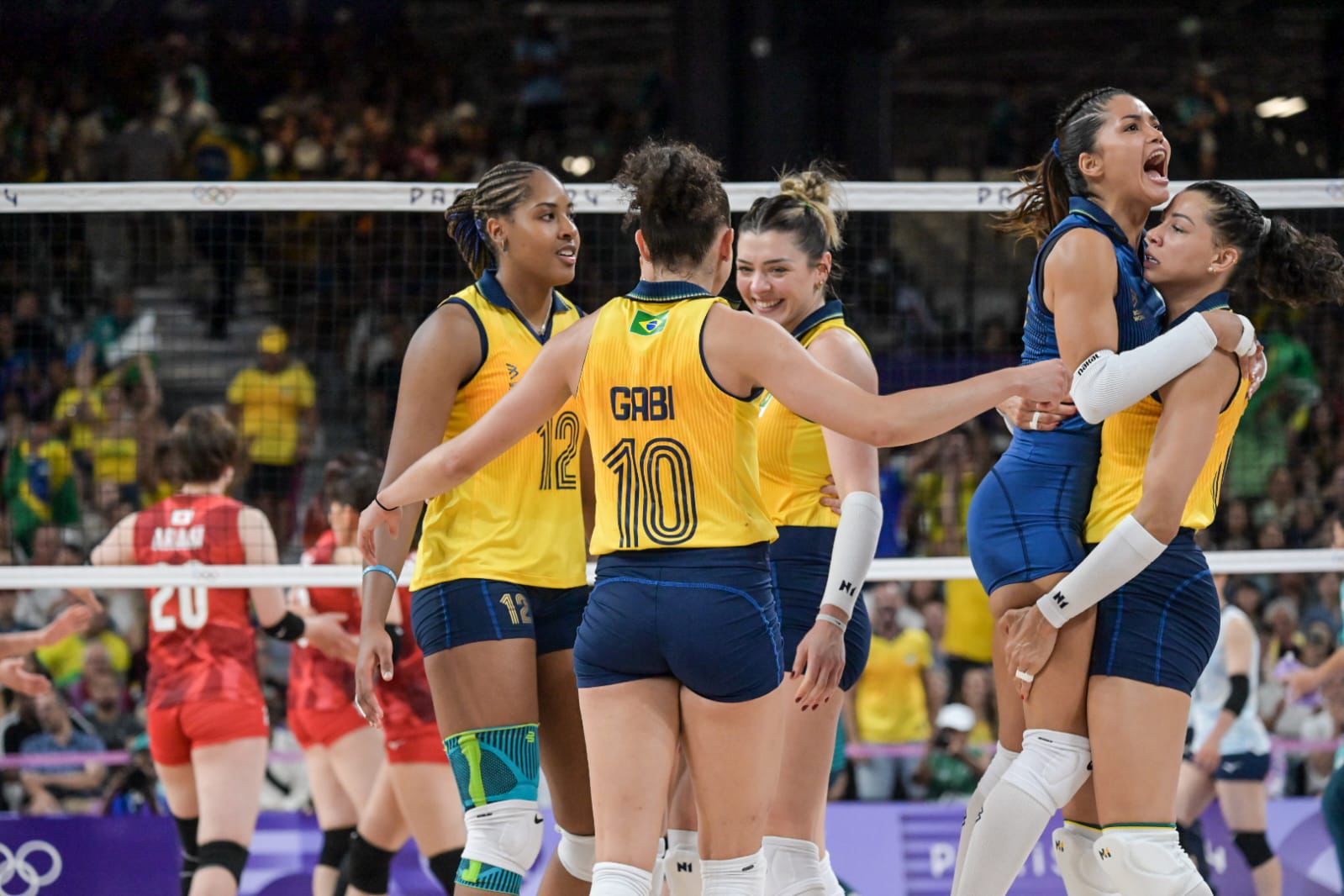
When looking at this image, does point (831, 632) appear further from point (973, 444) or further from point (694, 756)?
point (973, 444)

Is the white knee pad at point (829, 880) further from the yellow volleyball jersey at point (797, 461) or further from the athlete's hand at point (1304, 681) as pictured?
the athlete's hand at point (1304, 681)

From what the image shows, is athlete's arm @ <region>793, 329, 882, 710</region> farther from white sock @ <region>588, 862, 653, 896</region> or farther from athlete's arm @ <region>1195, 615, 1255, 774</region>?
athlete's arm @ <region>1195, 615, 1255, 774</region>

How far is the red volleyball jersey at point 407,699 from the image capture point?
252 inches

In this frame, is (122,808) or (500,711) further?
(122,808)

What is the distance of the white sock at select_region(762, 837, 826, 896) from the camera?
463 cm

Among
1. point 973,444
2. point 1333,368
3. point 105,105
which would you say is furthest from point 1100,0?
point 105,105

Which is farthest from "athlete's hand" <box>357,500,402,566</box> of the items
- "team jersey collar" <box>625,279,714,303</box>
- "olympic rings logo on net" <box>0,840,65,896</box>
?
"olympic rings logo on net" <box>0,840,65,896</box>

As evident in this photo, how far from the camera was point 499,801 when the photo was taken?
4391mm

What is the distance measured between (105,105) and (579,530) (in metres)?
13.5

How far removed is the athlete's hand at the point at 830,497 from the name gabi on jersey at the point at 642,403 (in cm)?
115

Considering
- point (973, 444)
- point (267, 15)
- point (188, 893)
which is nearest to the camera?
point (188, 893)

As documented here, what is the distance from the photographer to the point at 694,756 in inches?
149

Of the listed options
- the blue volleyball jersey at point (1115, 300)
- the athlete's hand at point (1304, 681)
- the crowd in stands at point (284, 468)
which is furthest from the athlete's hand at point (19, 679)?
the athlete's hand at point (1304, 681)

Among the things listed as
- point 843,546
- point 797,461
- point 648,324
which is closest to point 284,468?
point 797,461
